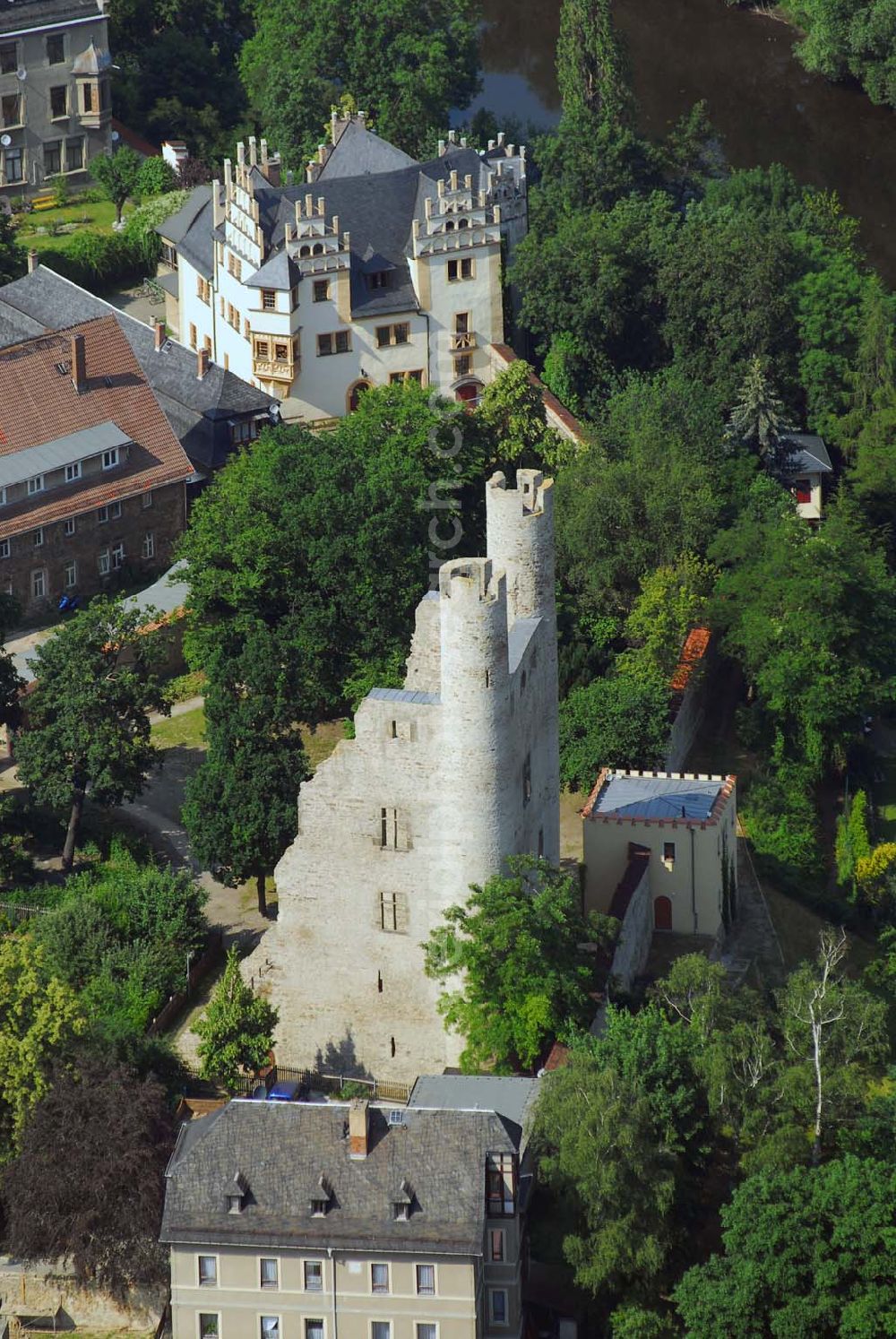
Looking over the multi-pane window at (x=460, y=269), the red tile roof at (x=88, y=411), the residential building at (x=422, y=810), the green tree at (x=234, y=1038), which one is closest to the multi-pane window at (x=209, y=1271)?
the green tree at (x=234, y=1038)

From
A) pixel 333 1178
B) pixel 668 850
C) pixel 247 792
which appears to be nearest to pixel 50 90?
pixel 247 792

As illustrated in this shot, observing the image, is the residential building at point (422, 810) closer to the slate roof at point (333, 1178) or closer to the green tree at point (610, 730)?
the slate roof at point (333, 1178)

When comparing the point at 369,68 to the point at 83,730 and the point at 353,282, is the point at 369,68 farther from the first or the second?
the point at 83,730

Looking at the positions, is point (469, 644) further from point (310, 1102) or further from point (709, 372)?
point (709, 372)

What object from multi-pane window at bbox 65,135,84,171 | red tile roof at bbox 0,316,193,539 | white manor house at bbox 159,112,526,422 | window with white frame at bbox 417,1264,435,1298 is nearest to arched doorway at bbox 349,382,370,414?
white manor house at bbox 159,112,526,422

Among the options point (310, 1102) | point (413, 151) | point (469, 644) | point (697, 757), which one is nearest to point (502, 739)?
point (469, 644)

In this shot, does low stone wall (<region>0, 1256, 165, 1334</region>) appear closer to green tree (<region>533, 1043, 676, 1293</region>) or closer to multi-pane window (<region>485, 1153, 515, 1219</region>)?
multi-pane window (<region>485, 1153, 515, 1219</region>)
